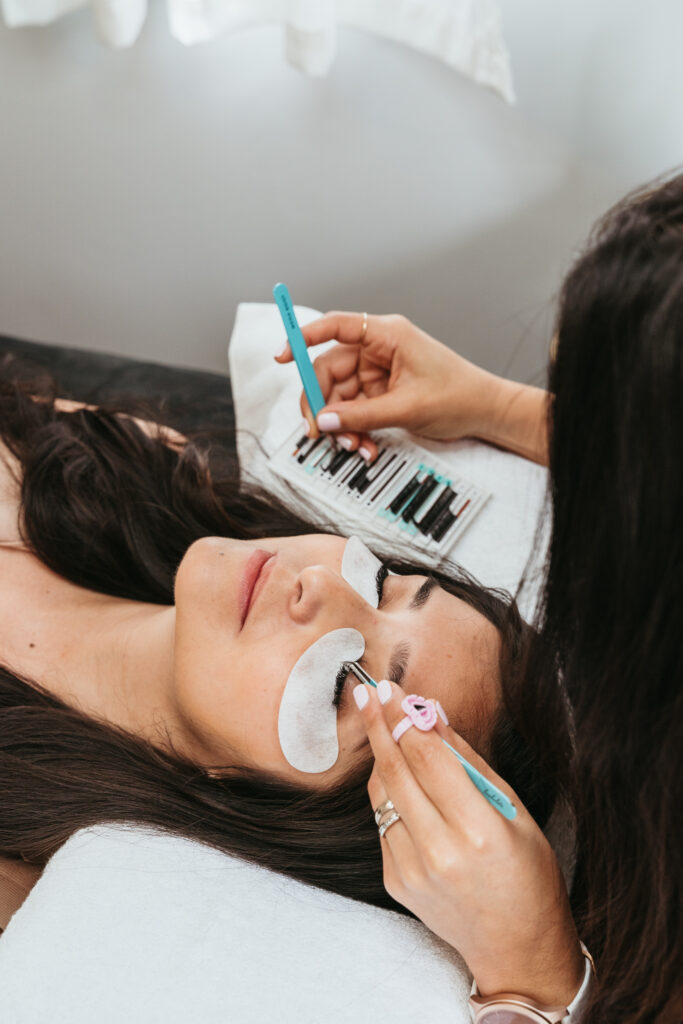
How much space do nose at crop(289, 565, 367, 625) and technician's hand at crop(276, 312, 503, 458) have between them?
0.34 meters

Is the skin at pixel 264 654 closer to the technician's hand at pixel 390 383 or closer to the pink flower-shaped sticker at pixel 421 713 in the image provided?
the pink flower-shaped sticker at pixel 421 713

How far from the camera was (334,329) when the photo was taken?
3.69 feet

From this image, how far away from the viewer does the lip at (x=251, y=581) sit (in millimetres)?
836

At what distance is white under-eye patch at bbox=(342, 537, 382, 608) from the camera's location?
34.3 inches

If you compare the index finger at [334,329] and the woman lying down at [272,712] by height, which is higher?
the index finger at [334,329]

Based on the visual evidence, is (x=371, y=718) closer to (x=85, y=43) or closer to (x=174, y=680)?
(x=174, y=680)

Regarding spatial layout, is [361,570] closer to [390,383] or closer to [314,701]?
[314,701]

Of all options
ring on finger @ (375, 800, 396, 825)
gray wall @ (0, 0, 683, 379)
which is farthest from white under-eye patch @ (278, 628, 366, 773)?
gray wall @ (0, 0, 683, 379)

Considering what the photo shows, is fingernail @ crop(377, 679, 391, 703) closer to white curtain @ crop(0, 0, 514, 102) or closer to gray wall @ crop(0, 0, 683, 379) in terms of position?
gray wall @ crop(0, 0, 683, 379)

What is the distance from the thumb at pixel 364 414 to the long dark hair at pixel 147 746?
0.45ft

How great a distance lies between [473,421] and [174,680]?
57 cm

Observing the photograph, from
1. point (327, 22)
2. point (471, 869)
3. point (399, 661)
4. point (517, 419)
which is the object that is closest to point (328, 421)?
point (517, 419)

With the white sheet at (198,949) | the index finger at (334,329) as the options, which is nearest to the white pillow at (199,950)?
the white sheet at (198,949)

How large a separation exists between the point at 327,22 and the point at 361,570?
0.74m
